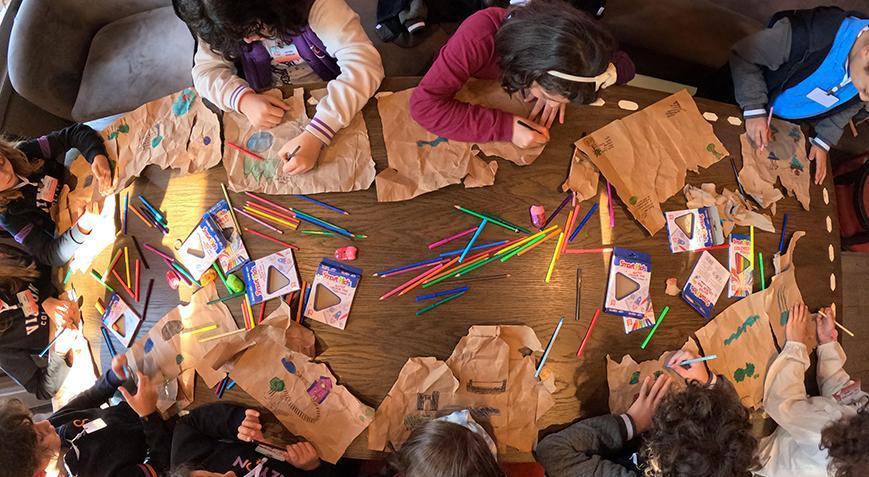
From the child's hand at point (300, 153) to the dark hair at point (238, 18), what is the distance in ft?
0.93

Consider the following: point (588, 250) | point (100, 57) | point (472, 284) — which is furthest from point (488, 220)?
point (100, 57)

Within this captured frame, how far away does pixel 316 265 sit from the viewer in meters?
1.40

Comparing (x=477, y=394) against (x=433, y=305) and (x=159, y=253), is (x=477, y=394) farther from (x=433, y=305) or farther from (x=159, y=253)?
(x=159, y=253)

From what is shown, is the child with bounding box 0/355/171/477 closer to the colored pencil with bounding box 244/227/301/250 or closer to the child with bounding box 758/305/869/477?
the colored pencil with bounding box 244/227/301/250

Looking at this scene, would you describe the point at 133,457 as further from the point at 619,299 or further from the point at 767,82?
the point at 767,82

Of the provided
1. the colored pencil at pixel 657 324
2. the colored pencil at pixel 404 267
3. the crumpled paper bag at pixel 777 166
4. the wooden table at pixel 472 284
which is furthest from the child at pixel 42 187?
the crumpled paper bag at pixel 777 166

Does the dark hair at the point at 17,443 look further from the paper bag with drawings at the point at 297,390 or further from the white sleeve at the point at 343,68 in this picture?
the white sleeve at the point at 343,68

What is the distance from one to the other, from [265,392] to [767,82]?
1909mm

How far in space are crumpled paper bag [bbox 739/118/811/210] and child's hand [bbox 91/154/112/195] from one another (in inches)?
76.5

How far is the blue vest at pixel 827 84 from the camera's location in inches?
60.8

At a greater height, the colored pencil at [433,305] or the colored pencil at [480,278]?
the colored pencil at [480,278]

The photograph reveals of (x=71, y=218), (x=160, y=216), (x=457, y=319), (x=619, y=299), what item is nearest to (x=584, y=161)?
(x=619, y=299)

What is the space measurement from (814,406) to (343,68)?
173cm

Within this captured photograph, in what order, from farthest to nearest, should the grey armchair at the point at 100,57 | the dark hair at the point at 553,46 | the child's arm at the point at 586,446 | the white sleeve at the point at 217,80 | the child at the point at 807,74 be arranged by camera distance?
the grey armchair at the point at 100,57, the child at the point at 807,74, the white sleeve at the point at 217,80, the child's arm at the point at 586,446, the dark hair at the point at 553,46
